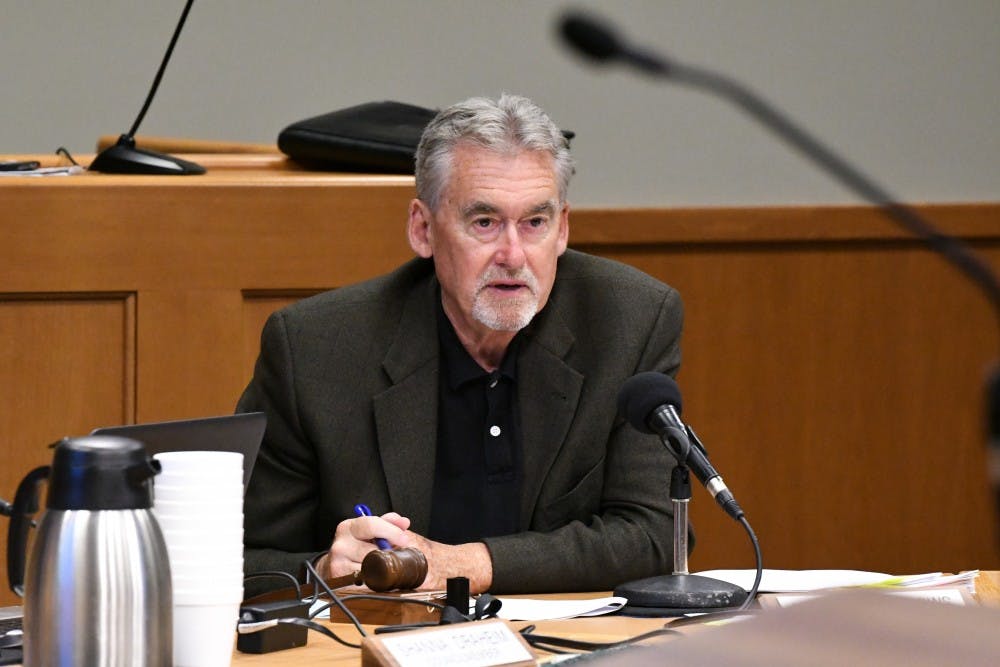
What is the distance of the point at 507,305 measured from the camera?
245 cm

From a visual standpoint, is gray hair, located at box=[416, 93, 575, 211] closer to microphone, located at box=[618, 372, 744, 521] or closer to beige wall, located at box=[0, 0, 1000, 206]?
microphone, located at box=[618, 372, 744, 521]

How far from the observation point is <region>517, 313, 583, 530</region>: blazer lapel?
2.47 metres

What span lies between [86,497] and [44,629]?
4.6 inches

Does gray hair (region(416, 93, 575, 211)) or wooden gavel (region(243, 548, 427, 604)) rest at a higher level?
gray hair (region(416, 93, 575, 211))

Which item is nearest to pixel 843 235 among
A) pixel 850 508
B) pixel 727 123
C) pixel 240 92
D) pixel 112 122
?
pixel 727 123

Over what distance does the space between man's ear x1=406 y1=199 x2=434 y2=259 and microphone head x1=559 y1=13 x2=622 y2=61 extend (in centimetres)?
166

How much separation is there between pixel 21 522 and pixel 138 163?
179 cm

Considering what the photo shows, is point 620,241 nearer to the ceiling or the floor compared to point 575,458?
nearer to the ceiling

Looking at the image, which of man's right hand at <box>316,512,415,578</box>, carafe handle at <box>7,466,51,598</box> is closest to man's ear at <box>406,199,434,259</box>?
man's right hand at <box>316,512,415,578</box>

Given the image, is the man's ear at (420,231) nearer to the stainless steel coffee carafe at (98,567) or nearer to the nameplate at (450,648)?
the nameplate at (450,648)

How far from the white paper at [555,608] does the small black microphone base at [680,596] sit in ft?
0.07

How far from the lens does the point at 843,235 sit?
4023 mm

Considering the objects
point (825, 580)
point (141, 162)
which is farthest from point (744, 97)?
point (141, 162)

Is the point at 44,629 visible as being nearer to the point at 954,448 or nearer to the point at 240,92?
the point at 240,92
